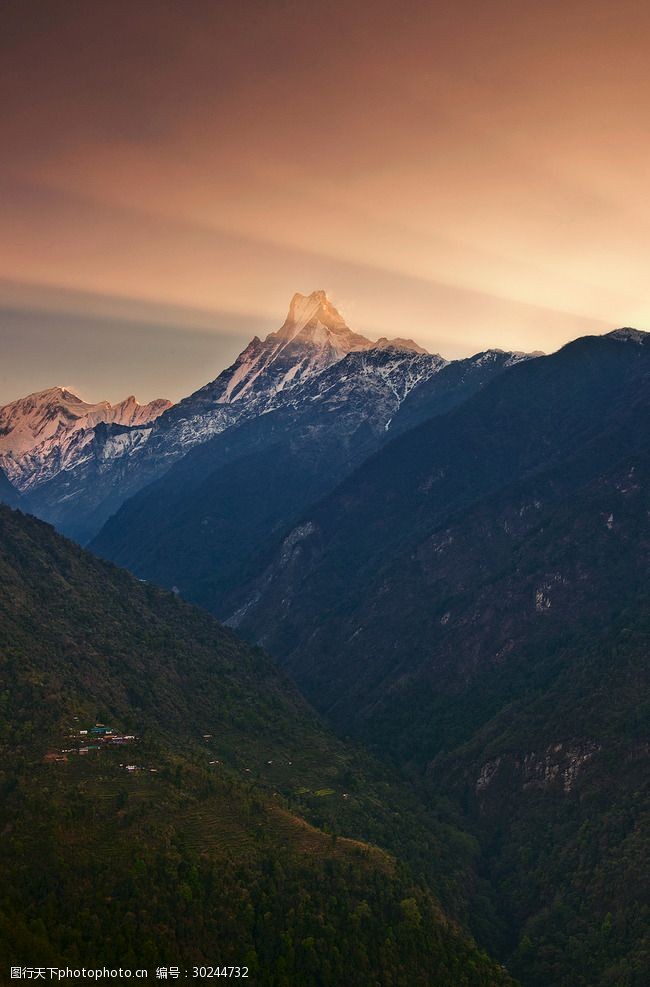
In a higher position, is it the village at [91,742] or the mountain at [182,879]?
the village at [91,742]

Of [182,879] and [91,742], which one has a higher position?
[91,742]

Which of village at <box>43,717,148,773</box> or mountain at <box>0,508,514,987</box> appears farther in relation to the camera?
village at <box>43,717,148,773</box>

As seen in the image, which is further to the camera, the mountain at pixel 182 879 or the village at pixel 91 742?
the village at pixel 91 742

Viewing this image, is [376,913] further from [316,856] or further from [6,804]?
[6,804]

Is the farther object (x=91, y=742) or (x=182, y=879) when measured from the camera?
(x=91, y=742)

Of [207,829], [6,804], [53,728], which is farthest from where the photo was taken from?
[53,728]

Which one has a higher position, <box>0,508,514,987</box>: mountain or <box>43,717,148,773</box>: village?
<box>43,717,148,773</box>: village

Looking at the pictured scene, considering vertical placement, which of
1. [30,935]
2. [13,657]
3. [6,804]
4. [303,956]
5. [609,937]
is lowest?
[609,937]

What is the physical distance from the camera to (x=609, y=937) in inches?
6609

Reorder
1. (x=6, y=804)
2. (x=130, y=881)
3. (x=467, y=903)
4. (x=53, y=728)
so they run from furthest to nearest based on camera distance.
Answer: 1. (x=467, y=903)
2. (x=53, y=728)
3. (x=6, y=804)
4. (x=130, y=881)

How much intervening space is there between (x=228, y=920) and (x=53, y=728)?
2234 inches

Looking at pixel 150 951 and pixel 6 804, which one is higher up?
pixel 6 804

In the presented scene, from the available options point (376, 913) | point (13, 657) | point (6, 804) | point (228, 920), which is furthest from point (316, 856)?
point (13, 657)

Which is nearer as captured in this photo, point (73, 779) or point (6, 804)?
point (6, 804)
